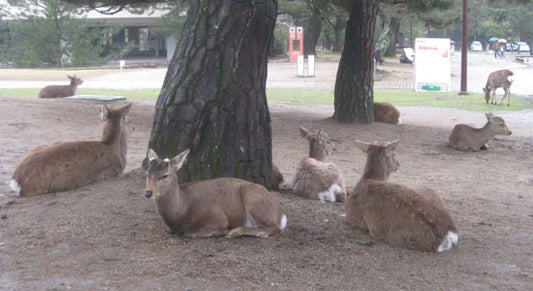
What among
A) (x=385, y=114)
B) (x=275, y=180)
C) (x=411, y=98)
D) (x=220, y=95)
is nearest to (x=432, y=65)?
(x=411, y=98)

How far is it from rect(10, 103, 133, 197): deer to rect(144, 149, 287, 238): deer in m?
2.05

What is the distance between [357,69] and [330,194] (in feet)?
24.1

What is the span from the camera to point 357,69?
14.5 m

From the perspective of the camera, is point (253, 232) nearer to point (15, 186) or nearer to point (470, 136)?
point (15, 186)

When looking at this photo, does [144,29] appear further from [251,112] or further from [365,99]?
[251,112]

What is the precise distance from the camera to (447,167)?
11469 mm

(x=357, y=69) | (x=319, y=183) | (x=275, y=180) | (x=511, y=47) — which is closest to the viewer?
(x=319, y=183)

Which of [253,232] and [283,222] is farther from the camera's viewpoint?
[283,222]

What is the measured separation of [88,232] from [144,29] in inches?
2170

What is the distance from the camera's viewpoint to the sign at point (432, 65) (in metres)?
29.4

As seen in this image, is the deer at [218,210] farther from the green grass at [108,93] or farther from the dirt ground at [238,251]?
the green grass at [108,93]

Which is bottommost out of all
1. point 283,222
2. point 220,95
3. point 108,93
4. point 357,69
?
point 283,222

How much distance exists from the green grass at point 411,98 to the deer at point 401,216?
15.8 metres

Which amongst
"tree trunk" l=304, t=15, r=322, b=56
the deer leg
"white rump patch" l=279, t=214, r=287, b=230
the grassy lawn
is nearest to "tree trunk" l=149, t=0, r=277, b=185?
"white rump patch" l=279, t=214, r=287, b=230
